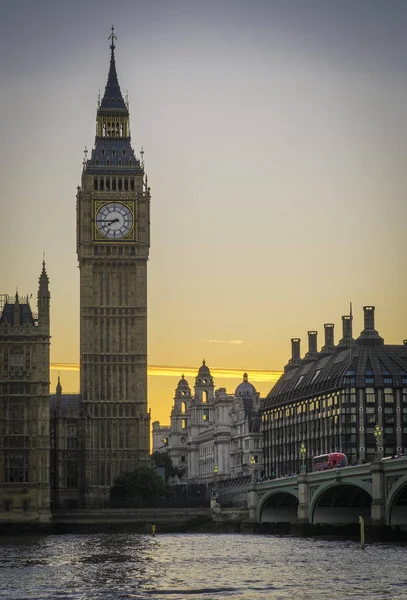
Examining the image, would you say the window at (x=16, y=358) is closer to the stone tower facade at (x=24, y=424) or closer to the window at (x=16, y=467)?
the stone tower facade at (x=24, y=424)

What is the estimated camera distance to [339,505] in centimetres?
17100

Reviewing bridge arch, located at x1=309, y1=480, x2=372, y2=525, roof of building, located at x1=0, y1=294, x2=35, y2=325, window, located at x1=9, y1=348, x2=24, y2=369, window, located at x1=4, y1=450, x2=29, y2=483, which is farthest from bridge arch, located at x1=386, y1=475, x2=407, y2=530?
roof of building, located at x1=0, y1=294, x2=35, y2=325

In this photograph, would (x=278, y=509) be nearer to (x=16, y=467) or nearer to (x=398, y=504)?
(x=16, y=467)

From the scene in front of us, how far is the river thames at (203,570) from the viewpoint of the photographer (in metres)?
96.0

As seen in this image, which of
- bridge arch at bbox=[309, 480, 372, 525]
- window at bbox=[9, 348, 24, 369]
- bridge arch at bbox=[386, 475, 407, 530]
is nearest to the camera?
bridge arch at bbox=[386, 475, 407, 530]

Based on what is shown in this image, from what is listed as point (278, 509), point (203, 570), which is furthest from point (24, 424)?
point (203, 570)

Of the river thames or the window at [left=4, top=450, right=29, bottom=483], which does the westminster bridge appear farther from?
the window at [left=4, top=450, right=29, bottom=483]

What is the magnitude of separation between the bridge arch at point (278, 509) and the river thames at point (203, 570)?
3728 centimetres

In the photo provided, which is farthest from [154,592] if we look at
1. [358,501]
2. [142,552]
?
[358,501]

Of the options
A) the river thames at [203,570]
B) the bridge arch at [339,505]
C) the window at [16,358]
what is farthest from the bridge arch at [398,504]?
the window at [16,358]

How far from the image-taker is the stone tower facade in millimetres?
189125

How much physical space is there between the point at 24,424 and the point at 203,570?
7962cm

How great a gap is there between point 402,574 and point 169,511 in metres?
94.7

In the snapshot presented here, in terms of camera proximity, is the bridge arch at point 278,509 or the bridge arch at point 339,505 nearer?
the bridge arch at point 339,505
